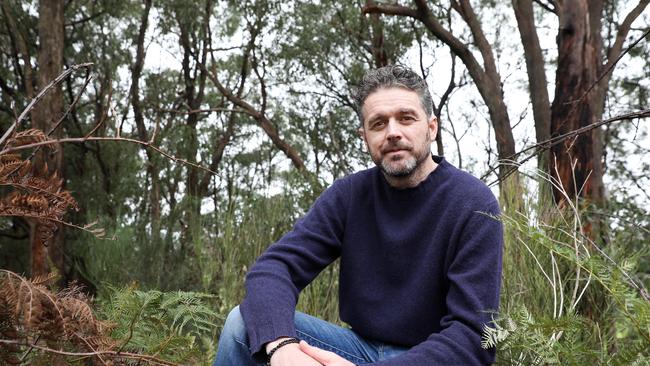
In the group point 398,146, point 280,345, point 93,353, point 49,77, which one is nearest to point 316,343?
point 280,345

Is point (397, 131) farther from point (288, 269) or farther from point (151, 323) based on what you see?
point (151, 323)

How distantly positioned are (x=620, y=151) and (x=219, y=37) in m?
7.31

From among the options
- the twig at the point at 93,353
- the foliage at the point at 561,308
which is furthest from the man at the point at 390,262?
the twig at the point at 93,353

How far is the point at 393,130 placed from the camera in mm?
2094

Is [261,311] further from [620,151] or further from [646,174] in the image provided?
[620,151]

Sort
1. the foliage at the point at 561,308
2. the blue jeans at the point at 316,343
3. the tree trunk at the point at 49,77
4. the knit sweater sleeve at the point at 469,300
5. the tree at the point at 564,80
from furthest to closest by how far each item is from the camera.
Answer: the tree trunk at the point at 49,77 → the tree at the point at 564,80 → the blue jeans at the point at 316,343 → the knit sweater sleeve at the point at 469,300 → the foliage at the point at 561,308

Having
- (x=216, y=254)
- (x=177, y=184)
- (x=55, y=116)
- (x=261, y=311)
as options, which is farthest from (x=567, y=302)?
(x=177, y=184)

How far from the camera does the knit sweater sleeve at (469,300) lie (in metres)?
1.67

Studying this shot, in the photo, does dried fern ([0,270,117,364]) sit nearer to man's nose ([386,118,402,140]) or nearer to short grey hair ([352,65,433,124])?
man's nose ([386,118,402,140])

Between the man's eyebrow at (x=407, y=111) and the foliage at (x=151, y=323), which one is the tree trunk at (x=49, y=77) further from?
the man's eyebrow at (x=407, y=111)

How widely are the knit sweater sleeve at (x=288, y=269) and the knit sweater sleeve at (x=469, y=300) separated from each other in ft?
1.03

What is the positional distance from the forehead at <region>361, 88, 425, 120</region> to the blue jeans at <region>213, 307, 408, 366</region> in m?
0.64

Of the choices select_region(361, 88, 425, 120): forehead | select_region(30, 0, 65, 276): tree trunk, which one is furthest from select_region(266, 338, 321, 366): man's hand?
select_region(30, 0, 65, 276): tree trunk

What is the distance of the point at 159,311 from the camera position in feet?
7.39
